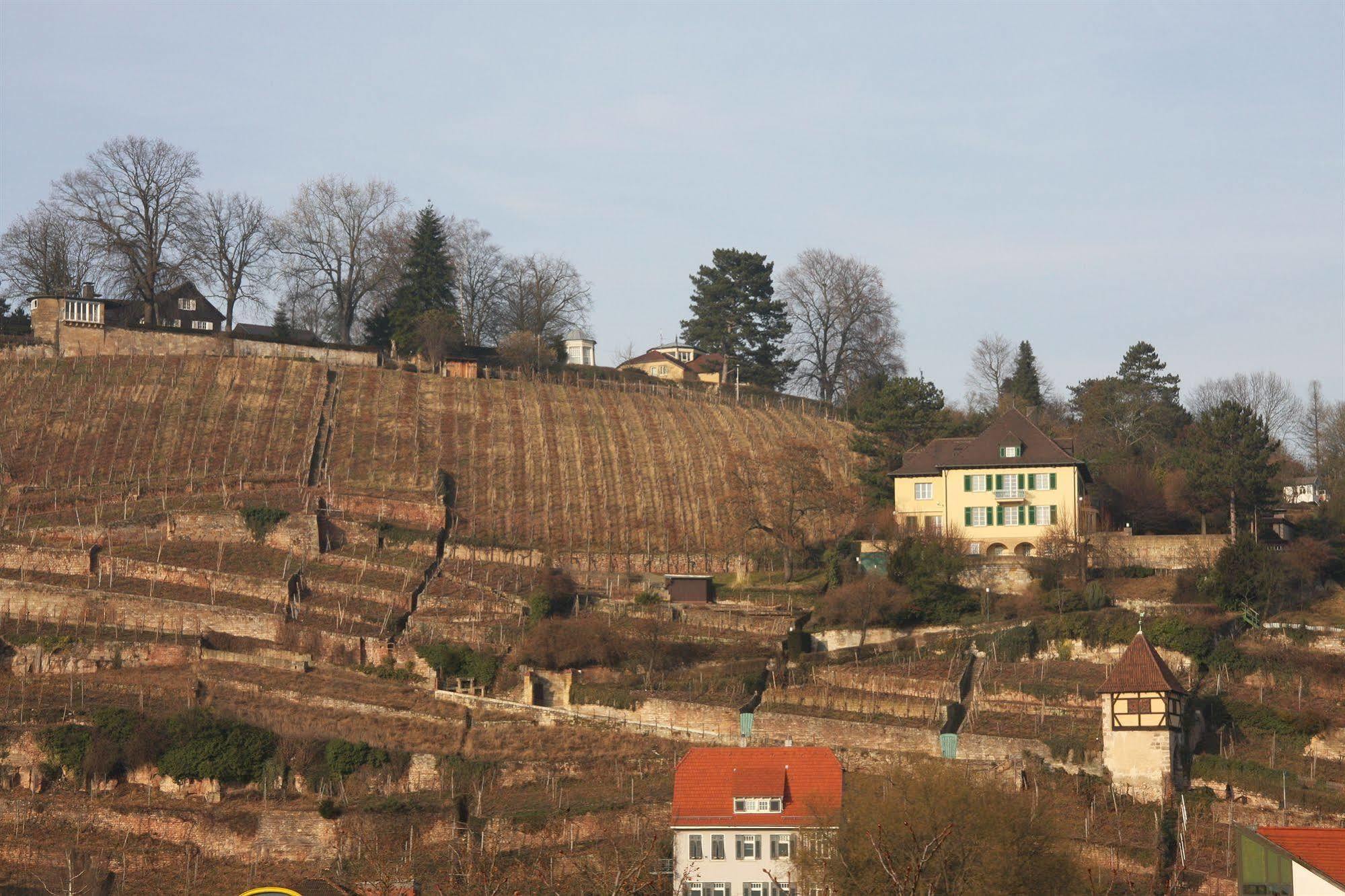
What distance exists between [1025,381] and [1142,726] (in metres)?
54.0

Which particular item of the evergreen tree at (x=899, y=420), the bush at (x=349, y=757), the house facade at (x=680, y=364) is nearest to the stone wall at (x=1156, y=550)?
the evergreen tree at (x=899, y=420)

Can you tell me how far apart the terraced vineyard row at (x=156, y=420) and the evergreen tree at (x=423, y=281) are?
26.4 ft

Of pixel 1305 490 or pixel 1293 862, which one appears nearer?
pixel 1293 862

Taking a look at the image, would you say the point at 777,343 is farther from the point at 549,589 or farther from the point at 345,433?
the point at 549,589

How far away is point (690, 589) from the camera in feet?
217

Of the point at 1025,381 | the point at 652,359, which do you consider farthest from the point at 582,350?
the point at 1025,381

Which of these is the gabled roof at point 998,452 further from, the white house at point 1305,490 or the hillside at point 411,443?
the white house at point 1305,490

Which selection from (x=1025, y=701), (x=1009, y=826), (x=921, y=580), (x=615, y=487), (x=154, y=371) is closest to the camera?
(x=1009, y=826)

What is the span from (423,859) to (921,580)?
73.1 feet

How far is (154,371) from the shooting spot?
8694cm

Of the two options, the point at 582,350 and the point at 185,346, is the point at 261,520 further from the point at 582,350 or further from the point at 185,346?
the point at 582,350

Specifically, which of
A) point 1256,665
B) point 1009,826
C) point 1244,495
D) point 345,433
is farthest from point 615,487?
point 1009,826

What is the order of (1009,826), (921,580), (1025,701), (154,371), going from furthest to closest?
(154,371)
(921,580)
(1025,701)
(1009,826)

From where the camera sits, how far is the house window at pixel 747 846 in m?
44.7
